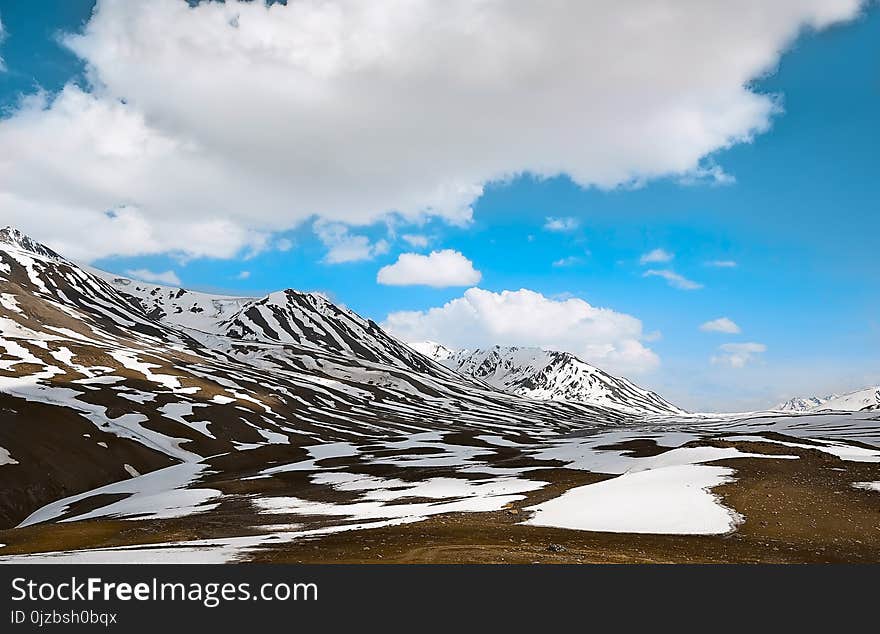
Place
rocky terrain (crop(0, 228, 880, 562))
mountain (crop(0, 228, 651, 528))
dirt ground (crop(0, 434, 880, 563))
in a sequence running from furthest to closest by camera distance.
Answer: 1. mountain (crop(0, 228, 651, 528))
2. rocky terrain (crop(0, 228, 880, 562))
3. dirt ground (crop(0, 434, 880, 563))

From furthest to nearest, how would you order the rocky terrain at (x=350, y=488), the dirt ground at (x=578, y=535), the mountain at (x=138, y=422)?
the mountain at (x=138, y=422) < the rocky terrain at (x=350, y=488) < the dirt ground at (x=578, y=535)

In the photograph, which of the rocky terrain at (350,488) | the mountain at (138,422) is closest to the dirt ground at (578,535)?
the rocky terrain at (350,488)

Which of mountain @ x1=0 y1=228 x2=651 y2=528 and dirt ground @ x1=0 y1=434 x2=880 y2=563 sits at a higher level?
mountain @ x1=0 y1=228 x2=651 y2=528

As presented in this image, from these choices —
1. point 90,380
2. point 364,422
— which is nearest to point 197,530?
point 90,380

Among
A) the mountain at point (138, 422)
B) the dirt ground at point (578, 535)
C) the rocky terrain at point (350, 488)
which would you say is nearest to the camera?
the dirt ground at point (578, 535)

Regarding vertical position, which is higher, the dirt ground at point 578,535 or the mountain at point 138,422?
the mountain at point 138,422

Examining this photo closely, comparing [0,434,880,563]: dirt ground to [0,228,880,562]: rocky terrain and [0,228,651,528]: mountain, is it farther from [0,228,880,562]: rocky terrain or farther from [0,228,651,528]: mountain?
[0,228,651,528]: mountain

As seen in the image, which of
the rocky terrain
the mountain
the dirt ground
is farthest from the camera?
the mountain

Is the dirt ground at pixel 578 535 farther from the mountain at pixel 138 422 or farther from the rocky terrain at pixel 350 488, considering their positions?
the mountain at pixel 138 422

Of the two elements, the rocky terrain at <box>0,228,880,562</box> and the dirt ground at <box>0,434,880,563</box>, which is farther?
the rocky terrain at <box>0,228,880,562</box>

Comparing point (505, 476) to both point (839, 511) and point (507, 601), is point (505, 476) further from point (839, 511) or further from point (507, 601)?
point (507, 601)

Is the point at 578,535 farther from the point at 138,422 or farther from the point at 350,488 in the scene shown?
the point at 138,422

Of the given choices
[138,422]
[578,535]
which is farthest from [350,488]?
[138,422]

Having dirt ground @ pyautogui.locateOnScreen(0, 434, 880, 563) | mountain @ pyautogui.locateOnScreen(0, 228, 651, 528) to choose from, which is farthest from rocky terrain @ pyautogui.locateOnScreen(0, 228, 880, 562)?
mountain @ pyautogui.locateOnScreen(0, 228, 651, 528)
